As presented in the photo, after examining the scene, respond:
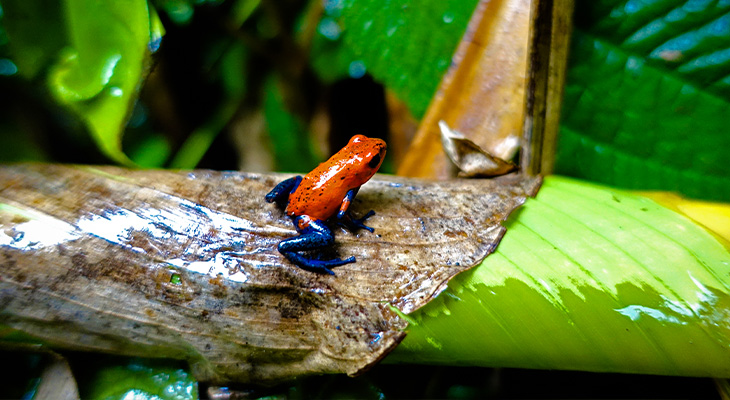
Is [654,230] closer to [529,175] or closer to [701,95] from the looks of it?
[529,175]

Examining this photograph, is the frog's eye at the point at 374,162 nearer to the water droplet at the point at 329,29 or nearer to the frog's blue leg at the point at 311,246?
the frog's blue leg at the point at 311,246

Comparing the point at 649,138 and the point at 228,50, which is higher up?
the point at 649,138

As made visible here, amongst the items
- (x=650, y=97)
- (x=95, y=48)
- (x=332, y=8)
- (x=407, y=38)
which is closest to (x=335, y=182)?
(x=407, y=38)

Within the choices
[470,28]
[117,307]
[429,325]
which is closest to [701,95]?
[470,28]

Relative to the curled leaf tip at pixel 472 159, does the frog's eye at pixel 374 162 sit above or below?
below

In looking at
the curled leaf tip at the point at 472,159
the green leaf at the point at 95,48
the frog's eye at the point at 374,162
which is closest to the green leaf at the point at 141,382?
the green leaf at the point at 95,48
